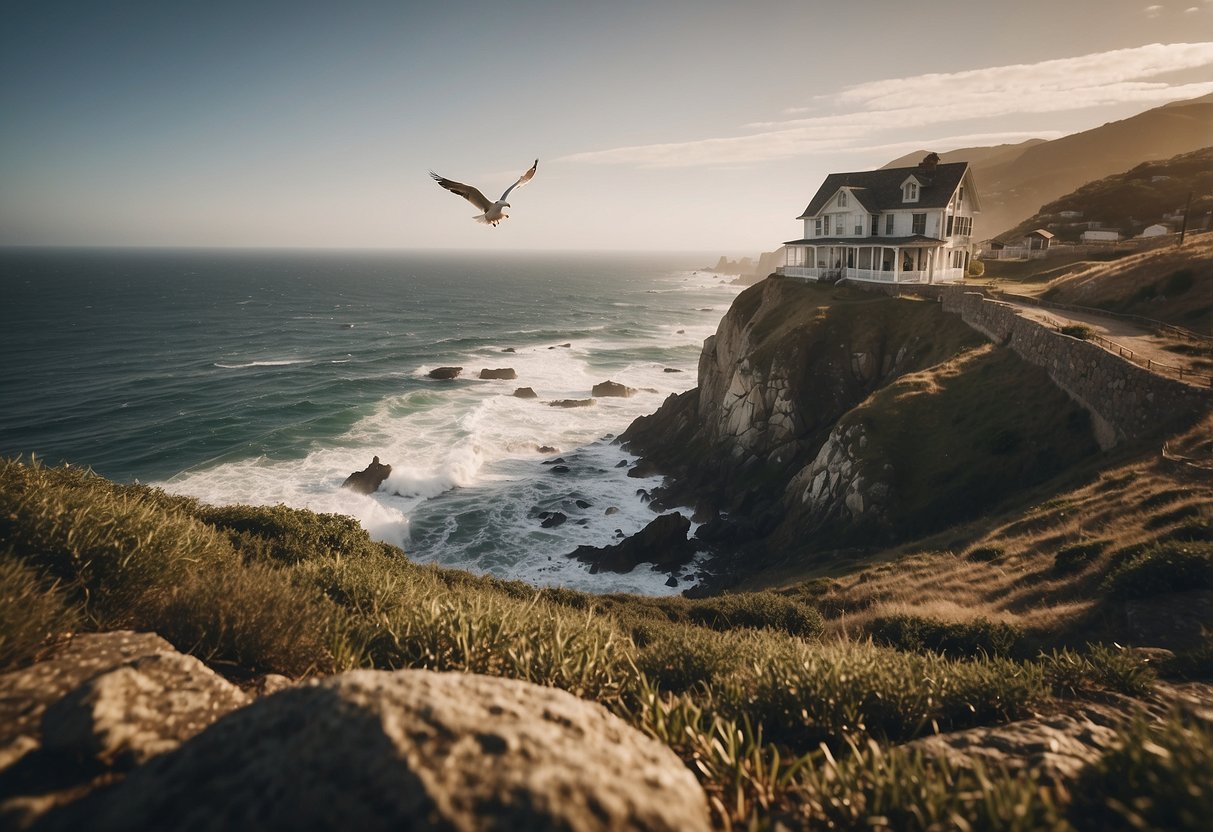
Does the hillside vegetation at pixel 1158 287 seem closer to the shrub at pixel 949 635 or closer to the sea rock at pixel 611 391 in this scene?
the shrub at pixel 949 635

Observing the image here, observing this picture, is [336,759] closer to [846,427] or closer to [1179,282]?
[846,427]

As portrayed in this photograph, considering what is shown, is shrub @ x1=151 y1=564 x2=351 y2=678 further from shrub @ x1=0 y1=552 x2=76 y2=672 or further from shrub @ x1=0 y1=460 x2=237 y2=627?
shrub @ x1=0 y1=552 x2=76 y2=672

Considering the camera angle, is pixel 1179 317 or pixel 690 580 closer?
pixel 1179 317

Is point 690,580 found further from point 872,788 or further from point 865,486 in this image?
point 872,788

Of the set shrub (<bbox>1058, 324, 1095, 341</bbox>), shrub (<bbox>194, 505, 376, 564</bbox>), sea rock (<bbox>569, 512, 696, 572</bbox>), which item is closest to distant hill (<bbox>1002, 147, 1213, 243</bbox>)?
shrub (<bbox>1058, 324, 1095, 341</bbox>)

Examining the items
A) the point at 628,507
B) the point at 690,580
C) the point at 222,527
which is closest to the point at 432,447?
the point at 628,507
